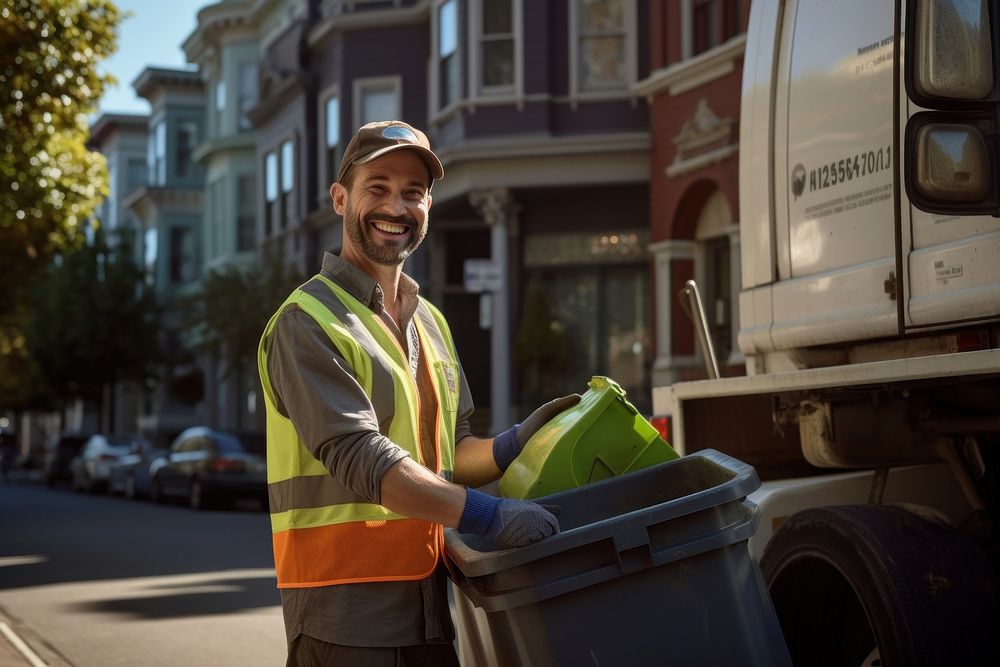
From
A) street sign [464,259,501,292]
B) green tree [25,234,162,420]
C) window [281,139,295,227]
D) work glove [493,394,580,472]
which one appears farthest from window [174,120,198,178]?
work glove [493,394,580,472]

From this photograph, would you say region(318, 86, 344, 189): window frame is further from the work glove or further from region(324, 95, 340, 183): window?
the work glove

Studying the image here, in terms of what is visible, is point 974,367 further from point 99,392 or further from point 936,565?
point 99,392

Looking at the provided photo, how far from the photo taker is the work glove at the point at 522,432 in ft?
13.4

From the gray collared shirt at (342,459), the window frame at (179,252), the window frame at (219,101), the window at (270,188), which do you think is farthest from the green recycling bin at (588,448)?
the window frame at (179,252)

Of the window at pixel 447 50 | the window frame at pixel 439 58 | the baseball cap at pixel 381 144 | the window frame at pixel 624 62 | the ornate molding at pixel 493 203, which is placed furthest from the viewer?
the window at pixel 447 50

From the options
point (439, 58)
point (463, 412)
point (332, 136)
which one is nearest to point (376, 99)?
point (332, 136)

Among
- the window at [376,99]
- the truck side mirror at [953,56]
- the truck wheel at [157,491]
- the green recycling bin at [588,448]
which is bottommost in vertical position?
the truck wheel at [157,491]

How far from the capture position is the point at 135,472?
1124 inches

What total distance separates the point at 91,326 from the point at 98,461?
1278 cm

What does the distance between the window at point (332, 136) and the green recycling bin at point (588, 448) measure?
26.2 m

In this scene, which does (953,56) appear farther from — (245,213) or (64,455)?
(64,455)

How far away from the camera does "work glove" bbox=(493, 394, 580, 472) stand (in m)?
4.08

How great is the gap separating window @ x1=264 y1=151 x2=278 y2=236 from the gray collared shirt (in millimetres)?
31703

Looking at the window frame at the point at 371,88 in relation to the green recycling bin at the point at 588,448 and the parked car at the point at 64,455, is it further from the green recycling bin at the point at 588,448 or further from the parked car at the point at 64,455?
the green recycling bin at the point at 588,448
